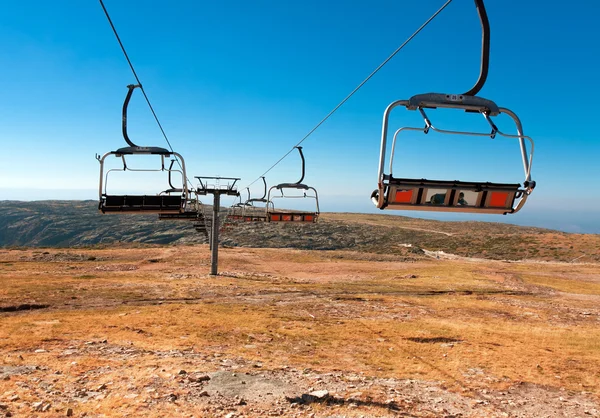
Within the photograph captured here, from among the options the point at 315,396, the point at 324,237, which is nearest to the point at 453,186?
the point at 315,396

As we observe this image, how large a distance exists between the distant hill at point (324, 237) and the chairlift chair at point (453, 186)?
29949 mm

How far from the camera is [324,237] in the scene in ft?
262

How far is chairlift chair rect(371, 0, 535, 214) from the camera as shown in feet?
21.3

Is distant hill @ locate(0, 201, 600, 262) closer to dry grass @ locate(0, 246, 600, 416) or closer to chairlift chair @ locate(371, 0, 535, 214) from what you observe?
dry grass @ locate(0, 246, 600, 416)

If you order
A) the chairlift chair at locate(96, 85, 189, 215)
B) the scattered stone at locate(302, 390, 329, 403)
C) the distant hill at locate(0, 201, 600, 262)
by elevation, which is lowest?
the distant hill at locate(0, 201, 600, 262)

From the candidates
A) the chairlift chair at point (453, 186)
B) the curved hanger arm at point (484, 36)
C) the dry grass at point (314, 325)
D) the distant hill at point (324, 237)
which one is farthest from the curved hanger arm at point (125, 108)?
the distant hill at point (324, 237)

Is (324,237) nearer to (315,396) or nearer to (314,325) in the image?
(314,325)

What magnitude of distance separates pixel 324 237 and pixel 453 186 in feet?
240

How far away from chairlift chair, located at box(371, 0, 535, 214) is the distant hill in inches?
1179

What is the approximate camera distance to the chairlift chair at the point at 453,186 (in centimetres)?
649

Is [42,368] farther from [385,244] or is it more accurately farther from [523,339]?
[385,244]

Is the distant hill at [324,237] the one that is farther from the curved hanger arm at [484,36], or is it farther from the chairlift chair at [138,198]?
the curved hanger arm at [484,36]

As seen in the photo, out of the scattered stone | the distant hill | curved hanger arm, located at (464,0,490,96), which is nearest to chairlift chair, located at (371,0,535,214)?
curved hanger arm, located at (464,0,490,96)

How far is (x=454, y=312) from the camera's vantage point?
67.7ft
